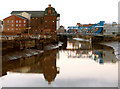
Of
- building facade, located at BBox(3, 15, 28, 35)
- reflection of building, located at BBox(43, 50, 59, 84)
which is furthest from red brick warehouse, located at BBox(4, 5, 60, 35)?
reflection of building, located at BBox(43, 50, 59, 84)

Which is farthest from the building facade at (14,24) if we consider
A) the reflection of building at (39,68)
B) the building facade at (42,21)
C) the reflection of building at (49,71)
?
the reflection of building at (49,71)

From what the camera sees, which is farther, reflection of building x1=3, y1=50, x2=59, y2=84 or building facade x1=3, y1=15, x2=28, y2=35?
building facade x1=3, y1=15, x2=28, y2=35

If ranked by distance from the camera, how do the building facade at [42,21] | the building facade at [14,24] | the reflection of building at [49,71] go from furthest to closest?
the building facade at [42,21], the building facade at [14,24], the reflection of building at [49,71]

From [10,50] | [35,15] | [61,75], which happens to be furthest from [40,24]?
[61,75]

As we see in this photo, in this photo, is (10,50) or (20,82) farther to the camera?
(10,50)

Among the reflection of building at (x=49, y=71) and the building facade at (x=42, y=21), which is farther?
the building facade at (x=42, y=21)

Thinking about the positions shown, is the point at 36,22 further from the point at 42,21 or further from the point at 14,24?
the point at 14,24

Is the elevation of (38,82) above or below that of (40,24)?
below

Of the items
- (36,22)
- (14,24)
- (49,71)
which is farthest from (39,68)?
(36,22)

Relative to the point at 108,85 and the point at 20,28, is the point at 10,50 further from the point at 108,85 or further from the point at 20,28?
the point at 20,28

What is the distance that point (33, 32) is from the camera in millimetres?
105000

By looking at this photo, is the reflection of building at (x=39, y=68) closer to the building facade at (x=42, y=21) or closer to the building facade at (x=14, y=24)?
the building facade at (x=14, y=24)

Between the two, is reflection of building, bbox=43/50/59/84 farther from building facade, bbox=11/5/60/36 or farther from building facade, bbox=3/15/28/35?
building facade, bbox=11/5/60/36

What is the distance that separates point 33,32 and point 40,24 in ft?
23.5
